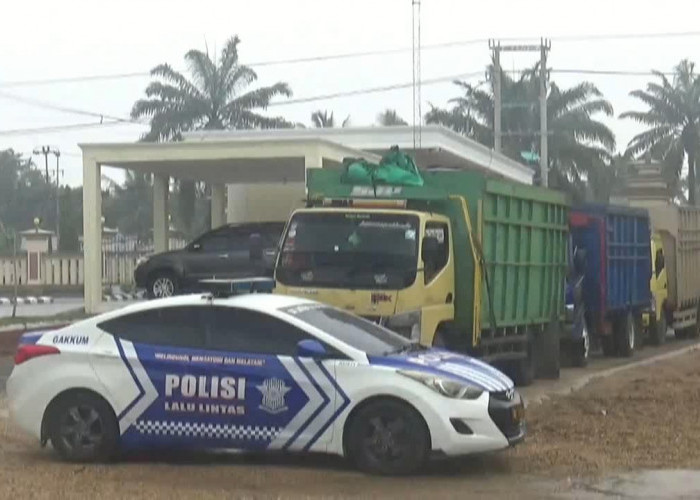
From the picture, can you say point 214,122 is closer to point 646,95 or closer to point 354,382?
point 646,95

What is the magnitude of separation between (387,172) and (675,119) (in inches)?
1980

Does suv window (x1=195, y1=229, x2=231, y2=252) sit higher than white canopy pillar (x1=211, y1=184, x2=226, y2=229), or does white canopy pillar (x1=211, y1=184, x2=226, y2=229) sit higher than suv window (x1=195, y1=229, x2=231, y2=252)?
white canopy pillar (x1=211, y1=184, x2=226, y2=229)

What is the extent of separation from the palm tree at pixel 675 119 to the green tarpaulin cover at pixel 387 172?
4860 centimetres

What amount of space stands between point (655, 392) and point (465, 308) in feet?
7.95

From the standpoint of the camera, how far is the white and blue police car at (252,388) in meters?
11.0

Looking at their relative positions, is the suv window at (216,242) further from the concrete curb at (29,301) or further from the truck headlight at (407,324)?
the truck headlight at (407,324)

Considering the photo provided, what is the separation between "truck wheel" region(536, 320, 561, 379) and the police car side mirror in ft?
31.3

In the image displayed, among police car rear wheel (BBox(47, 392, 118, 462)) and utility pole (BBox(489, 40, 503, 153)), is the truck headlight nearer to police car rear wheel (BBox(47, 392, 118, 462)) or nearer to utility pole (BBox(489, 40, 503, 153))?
police car rear wheel (BBox(47, 392, 118, 462))

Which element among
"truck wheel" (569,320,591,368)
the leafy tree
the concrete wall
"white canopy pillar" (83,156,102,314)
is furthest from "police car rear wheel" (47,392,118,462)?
the leafy tree

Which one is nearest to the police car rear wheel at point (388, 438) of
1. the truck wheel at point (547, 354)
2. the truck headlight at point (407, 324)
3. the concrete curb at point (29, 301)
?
the truck headlight at point (407, 324)

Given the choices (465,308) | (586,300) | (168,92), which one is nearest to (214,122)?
(168,92)

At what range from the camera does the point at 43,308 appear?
1457 inches

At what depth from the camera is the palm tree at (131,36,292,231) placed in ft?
189

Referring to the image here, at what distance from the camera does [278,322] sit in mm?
11406
